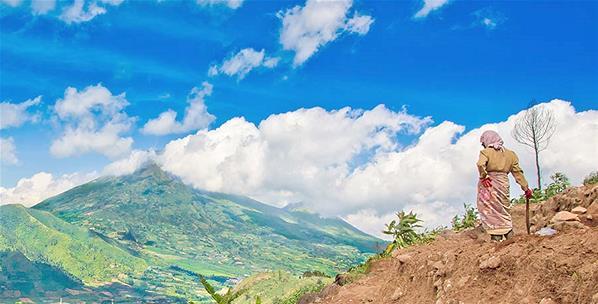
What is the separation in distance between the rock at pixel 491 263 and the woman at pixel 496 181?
2291mm

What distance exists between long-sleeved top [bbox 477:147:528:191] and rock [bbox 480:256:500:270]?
271 cm

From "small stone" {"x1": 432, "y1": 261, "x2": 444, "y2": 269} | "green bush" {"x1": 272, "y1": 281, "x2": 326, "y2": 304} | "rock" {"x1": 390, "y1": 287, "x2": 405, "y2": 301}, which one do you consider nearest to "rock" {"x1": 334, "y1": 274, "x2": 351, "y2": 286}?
"green bush" {"x1": 272, "y1": 281, "x2": 326, "y2": 304}

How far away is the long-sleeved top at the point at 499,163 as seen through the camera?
37.5ft

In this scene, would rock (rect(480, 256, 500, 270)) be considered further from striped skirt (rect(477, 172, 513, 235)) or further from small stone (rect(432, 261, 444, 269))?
striped skirt (rect(477, 172, 513, 235))

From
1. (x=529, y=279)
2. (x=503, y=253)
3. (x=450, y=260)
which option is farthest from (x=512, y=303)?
(x=450, y=260)

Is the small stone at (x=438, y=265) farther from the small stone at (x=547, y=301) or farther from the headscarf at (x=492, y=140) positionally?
the small stone at (x=547, y=301)

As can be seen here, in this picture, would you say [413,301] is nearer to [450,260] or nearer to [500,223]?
[450,260]

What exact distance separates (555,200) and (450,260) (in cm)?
736

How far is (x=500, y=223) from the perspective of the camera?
11.3 metres

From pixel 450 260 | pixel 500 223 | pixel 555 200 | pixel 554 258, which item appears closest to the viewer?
pixel 554 258

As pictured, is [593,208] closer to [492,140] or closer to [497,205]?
[497,205]

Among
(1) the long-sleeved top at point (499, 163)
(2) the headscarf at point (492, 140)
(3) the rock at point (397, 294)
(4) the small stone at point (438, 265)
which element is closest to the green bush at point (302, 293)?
(3) the rock at point (397, 294)

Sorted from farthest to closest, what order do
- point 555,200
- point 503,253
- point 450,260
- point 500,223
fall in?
1. point 555,200
2. point 500,223
3. point 450,260
4. point 503,253

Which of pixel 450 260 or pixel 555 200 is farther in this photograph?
pixel 555 200
